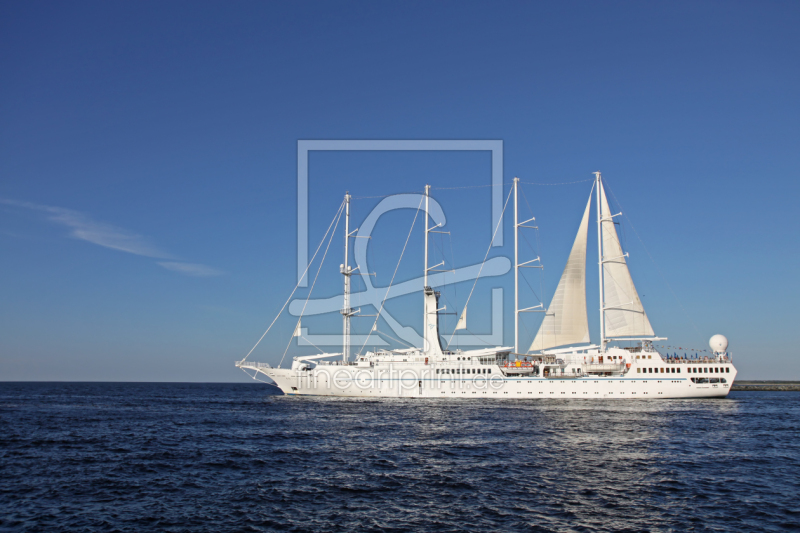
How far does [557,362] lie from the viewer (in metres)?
66.8

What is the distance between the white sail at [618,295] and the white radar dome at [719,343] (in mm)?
6959

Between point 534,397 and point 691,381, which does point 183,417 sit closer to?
point 534,397

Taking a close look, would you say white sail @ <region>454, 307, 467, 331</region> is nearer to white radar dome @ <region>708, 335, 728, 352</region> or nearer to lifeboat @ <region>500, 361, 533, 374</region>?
lifeboat @ <region>500, 361, 533, 374</region>

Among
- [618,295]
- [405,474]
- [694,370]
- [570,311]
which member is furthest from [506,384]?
[405,474]

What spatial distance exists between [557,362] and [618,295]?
12.5m

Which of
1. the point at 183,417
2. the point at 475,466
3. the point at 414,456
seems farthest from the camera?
the point at 183,417

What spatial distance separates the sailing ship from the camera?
6103 cm

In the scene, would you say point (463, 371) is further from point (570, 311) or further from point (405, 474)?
point (405, 474)

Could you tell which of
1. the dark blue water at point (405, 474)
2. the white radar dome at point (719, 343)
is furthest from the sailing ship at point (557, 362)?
the dark blue water at point (405, 474)

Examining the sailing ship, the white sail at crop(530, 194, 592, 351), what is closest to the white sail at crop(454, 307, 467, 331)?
the sailing ship

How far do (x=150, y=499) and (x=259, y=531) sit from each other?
628 cm

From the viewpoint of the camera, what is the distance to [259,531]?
1579 centimetres

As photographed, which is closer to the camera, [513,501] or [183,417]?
[513,501]

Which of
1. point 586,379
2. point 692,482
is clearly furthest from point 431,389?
point 692,482
